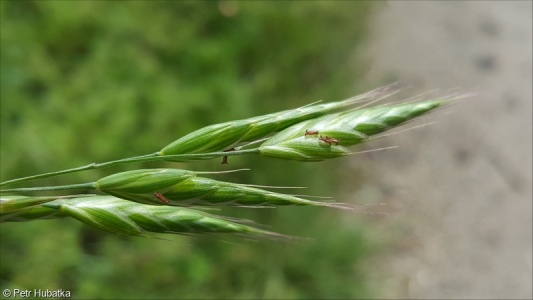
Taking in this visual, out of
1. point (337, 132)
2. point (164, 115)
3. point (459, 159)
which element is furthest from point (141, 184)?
point (459, 159)

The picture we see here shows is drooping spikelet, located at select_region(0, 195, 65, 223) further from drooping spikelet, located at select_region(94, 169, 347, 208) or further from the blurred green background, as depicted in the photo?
the blurred green background

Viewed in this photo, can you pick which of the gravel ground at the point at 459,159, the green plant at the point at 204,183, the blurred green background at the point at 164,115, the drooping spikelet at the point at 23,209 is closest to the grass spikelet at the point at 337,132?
the green plant at the point at 204,183

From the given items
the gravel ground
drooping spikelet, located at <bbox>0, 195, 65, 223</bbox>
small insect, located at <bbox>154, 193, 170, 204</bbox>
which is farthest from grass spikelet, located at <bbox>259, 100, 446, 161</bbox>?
the gravel ground

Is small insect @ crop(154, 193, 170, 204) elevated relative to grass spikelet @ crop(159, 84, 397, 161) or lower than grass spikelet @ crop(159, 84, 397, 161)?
lower

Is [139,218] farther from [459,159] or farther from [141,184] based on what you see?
[459,159]

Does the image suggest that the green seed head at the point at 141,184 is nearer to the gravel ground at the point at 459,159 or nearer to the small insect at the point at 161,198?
the small insect at the point at 161,198

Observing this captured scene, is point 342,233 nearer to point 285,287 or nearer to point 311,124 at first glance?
point 285,287

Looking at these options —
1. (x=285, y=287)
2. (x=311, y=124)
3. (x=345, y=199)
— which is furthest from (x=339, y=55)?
(x=311, y=124)
